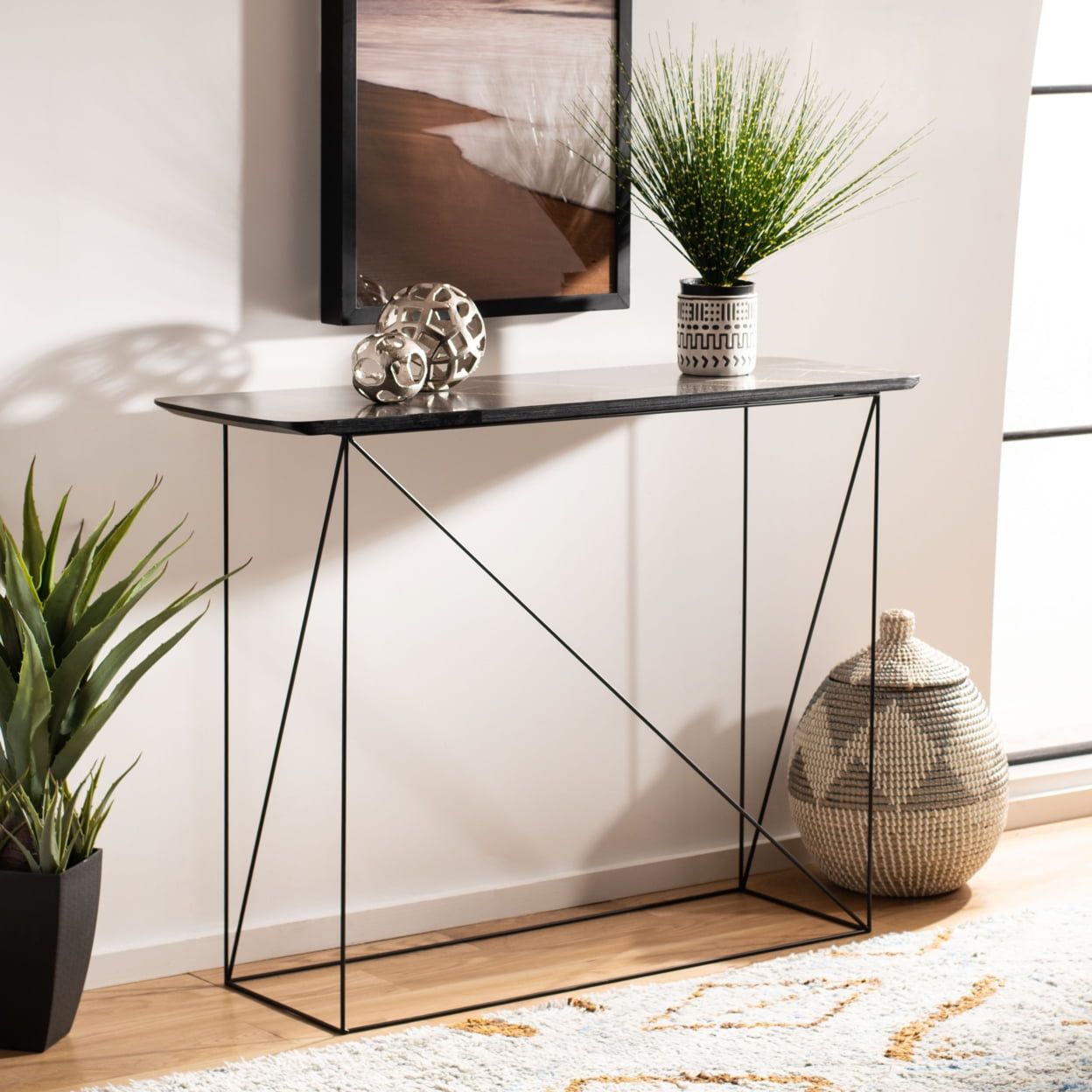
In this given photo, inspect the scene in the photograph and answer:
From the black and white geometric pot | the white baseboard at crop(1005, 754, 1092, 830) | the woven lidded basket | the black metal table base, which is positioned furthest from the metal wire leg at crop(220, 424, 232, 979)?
the white baseboard at crop(1005, 754, 1092, 830)

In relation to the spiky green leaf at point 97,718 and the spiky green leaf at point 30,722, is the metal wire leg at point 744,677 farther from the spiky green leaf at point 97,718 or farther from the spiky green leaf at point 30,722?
the spiky green leaf at point 30,722

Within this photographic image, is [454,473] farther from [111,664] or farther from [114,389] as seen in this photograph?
[111,664]

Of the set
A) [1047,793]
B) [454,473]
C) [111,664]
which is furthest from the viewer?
[1047,793]

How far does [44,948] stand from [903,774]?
5.33 feet

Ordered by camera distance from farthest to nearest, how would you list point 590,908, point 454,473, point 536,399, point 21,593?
point 590,908 → point 454,473 → point 536,399 → point 21,593

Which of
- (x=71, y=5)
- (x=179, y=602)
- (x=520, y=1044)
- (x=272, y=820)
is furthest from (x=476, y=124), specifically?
(x=520, y=1044)

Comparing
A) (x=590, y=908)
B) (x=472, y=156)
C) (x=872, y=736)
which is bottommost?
(x=590, y=908)

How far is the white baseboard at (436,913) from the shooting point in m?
3.18

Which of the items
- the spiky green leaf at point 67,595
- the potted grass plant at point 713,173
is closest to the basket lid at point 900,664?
the potted grass plant at point 713,173

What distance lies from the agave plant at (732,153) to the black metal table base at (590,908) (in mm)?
389

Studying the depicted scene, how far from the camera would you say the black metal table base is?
2.99 m

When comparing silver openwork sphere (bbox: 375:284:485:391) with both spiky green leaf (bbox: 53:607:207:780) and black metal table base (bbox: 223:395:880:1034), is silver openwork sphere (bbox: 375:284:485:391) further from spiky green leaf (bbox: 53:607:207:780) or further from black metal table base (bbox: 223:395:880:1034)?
spiky green leaf (bbox: 53:607:207:780)

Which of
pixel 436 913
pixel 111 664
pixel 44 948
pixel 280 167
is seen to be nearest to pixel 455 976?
pixel 436 913

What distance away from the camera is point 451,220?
10.6ft
